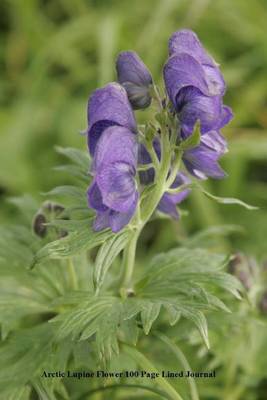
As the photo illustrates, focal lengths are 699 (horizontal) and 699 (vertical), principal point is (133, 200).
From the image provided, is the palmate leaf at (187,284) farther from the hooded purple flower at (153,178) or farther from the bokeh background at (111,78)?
the bokeh background at (111,78)

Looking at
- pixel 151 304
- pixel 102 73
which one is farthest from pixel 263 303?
pixel 102 73

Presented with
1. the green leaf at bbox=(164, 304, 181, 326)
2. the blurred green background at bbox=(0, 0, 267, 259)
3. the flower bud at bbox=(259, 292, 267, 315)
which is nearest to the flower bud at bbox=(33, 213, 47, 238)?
the green leaf at bbox=(164, 304, 181, 326)

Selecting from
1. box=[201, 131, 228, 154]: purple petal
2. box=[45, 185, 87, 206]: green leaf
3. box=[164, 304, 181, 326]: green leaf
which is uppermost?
box=[201, 131, 228, 154]: purple petal

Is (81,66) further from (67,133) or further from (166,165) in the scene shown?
(166,165)

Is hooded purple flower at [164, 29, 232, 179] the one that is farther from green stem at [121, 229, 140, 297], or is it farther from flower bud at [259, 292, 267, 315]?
flower bud at [259, 292, 267, 315]

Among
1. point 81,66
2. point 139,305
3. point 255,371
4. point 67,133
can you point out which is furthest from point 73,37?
point 139,305

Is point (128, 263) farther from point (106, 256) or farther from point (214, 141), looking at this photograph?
point (214, 141)
